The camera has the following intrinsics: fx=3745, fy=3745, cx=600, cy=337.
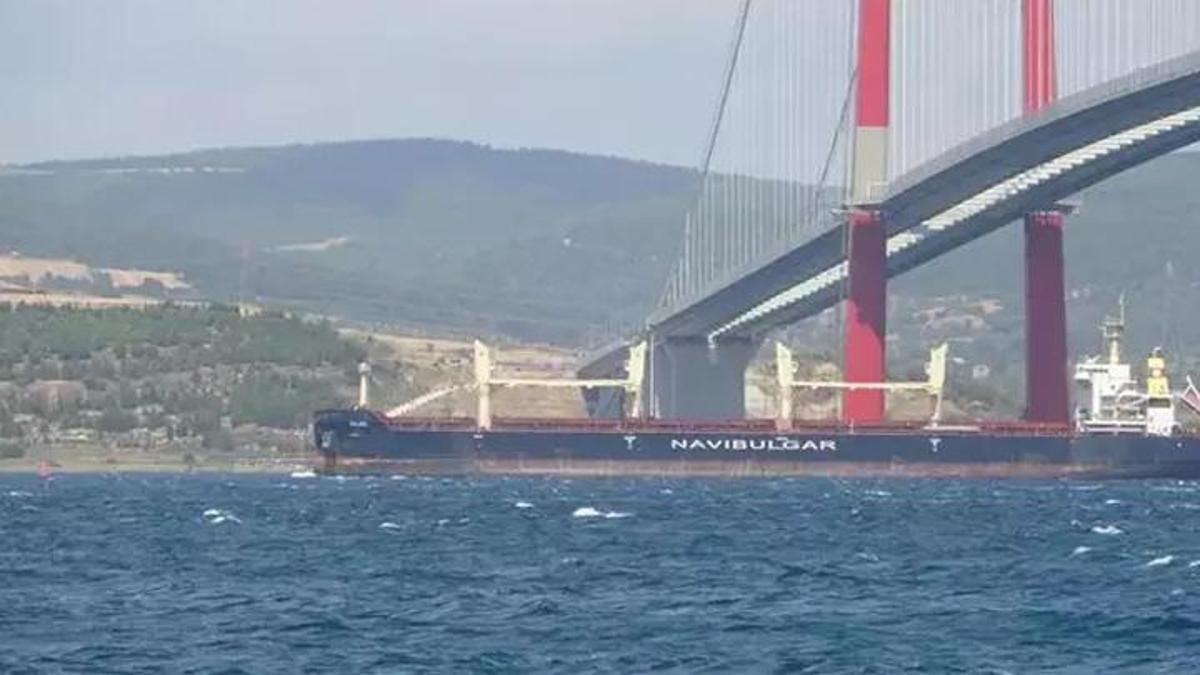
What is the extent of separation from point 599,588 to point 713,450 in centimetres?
6862

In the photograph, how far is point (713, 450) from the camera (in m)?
116

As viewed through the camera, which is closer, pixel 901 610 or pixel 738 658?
pixel 738 658

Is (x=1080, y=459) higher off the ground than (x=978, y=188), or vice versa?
(x=978, y=188)

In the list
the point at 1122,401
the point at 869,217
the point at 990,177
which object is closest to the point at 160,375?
the point at 1122,401

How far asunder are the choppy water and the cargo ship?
106 ft

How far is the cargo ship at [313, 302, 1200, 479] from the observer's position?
112188 mm

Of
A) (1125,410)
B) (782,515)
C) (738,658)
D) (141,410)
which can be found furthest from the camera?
(141,410)

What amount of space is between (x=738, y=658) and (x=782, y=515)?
3773 centimetres

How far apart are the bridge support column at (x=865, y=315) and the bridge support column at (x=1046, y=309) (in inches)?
184

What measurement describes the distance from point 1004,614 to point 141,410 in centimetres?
11453

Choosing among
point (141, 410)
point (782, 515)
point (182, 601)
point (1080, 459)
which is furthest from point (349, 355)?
point (182, 601)

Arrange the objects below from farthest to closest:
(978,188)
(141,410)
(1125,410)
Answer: (141,410) < (1125,410) < (978,188)

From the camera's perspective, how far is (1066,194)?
360 feet

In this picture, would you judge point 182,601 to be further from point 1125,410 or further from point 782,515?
point 1125,410
